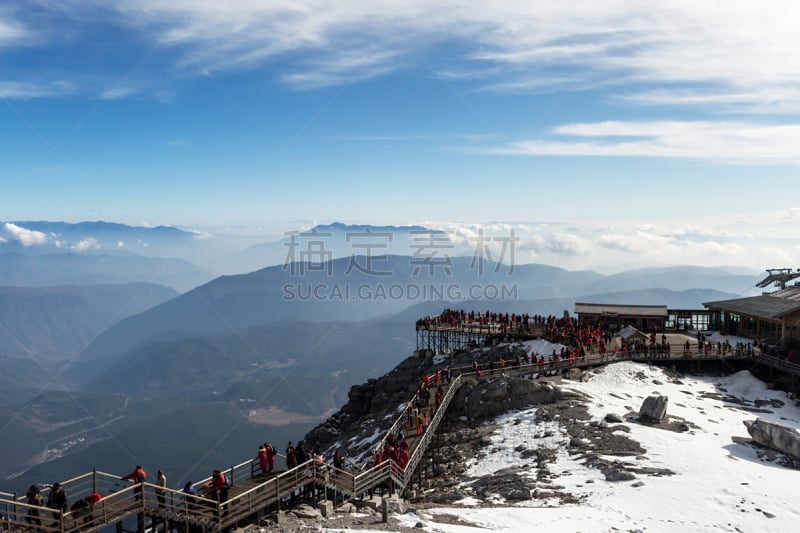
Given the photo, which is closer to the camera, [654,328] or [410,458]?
[410,458]

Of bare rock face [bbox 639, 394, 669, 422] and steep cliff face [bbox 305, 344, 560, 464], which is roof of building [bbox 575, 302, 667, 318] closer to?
steep cliff face [bbox 305, 344, 560, 464]

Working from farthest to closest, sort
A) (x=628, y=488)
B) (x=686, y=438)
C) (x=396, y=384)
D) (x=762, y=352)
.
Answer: (x=396, y=384), (x=762, y=352), (x=686, y=438), (x=628, y=488)

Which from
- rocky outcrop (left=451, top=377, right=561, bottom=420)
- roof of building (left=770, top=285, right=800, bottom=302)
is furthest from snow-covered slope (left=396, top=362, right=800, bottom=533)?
roof of building (left=770, top=285, right=800, bottom=302)

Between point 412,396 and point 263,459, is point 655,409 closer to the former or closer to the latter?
point 412,396

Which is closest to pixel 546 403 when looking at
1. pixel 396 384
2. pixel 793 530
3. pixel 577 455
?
pixel 577 455

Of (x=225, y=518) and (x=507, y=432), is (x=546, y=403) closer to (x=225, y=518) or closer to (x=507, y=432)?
(x=507, y=432)

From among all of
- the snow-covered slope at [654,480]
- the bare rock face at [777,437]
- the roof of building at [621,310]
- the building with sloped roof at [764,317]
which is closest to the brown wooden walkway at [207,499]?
the snow-covered slope at [654,480]
